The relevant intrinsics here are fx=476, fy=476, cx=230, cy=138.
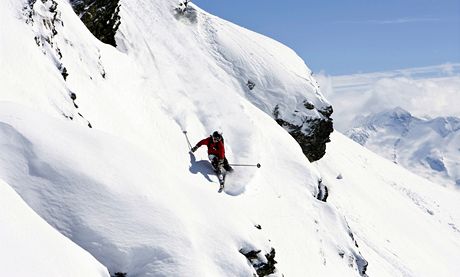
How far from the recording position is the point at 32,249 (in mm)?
7895

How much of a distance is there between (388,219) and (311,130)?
53.8 feet

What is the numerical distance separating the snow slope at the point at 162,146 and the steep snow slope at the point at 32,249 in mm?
1032

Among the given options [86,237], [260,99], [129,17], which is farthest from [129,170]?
[260,99]

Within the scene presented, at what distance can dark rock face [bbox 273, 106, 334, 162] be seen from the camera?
3497 centimetres

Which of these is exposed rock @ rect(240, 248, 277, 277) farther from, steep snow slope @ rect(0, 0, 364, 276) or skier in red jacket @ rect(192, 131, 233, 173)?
skier in red jacket @ rect(192, 131, 233, 173)

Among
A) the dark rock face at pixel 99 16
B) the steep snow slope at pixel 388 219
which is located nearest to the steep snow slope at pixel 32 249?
the dark rock face at pixel 99 16

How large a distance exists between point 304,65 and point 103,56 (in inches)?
950

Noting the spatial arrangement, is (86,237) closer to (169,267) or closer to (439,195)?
(169,267)

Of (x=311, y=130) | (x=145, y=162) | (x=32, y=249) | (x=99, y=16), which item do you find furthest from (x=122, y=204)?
(x=311, y=130)

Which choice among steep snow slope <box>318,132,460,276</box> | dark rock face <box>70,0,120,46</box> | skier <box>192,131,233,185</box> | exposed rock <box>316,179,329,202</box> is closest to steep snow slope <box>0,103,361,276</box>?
skier <box>192,131,233,185</box>

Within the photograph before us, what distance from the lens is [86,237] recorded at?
32.9ft

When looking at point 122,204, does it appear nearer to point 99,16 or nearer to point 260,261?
point 260,261

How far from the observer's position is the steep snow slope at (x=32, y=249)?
7.44 metres

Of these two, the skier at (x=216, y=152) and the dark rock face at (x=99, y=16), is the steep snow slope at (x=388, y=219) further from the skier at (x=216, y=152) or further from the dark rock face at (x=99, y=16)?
the dark rock face at (x=99, y=16)
